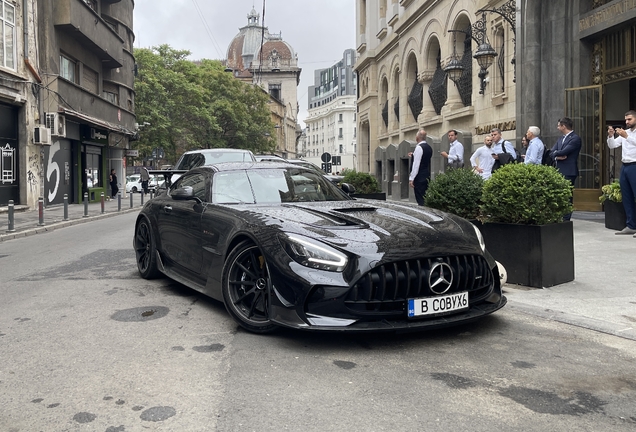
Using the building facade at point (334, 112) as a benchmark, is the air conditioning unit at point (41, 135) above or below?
below

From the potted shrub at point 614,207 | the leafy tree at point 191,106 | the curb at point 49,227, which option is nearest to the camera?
the potted shrub at point 614,207

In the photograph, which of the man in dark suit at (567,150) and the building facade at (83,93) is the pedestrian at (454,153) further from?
the building facade at (83,93)

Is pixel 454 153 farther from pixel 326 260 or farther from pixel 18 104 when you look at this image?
pixel 18 104

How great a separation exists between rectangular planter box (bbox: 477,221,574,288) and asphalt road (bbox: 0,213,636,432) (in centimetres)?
100

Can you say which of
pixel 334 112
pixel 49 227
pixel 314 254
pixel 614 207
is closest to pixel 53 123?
pixel 49 227

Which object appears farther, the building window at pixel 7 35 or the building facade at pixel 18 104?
the building facade at pixel 18 104

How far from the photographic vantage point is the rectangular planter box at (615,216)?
1035 cm

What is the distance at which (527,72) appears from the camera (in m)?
14.7

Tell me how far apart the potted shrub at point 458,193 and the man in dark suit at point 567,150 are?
4229 millimetres

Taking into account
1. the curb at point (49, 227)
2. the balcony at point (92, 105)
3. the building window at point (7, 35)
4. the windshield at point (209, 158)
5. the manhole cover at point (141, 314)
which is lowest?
the manhole cover at point (141, 314)

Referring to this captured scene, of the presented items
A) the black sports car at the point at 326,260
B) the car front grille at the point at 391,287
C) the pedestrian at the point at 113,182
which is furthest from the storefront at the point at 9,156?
the car front grille at the point at 391,287

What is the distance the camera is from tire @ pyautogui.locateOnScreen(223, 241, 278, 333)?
455 centimetres

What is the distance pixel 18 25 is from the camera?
20.5 m

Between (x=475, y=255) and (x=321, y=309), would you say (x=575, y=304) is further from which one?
(x=321, y=309)
